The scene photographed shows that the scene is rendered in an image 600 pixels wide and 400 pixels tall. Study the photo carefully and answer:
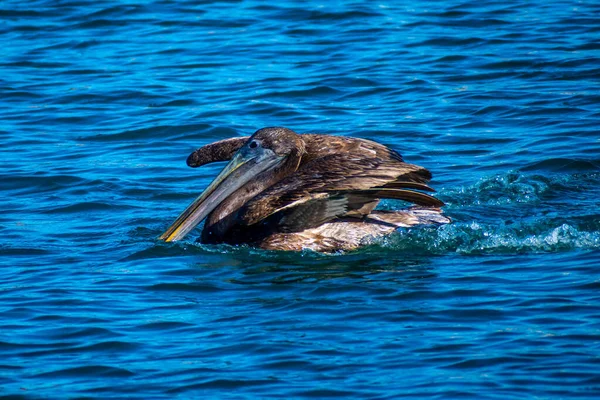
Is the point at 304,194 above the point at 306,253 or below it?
above

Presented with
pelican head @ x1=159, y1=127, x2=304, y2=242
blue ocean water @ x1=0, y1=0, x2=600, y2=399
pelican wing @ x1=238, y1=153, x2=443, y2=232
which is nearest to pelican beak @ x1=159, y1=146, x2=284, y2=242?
pelican head @ x1=159, y1=127, x2=304, y2=242

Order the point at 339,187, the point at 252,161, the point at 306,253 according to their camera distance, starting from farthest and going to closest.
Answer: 1. the point at 252,161
2. the point at 306,253
3. the point at 339,187

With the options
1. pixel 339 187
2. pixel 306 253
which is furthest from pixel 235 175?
pixel 339 187

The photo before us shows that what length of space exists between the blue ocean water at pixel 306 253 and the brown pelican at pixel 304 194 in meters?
0.18

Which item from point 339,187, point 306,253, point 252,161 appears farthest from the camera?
point 252,161

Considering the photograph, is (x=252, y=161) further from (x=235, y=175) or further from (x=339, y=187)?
(x=339, y=187)

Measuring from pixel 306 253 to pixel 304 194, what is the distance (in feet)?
2.27

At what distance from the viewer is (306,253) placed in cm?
761

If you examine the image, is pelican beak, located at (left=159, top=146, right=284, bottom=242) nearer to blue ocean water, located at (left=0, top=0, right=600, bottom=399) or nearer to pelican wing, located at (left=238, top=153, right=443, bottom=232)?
blue ocean water, located at (left=0, top=0, right=600, bottom=399)

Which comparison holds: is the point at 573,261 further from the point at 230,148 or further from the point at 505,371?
the point at 230,148

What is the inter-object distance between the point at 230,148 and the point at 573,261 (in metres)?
2.95

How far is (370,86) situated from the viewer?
12.3 meters

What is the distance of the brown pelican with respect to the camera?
7125 millimetres

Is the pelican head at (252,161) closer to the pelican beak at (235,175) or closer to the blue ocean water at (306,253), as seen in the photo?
the pelican beak at (235,175)
